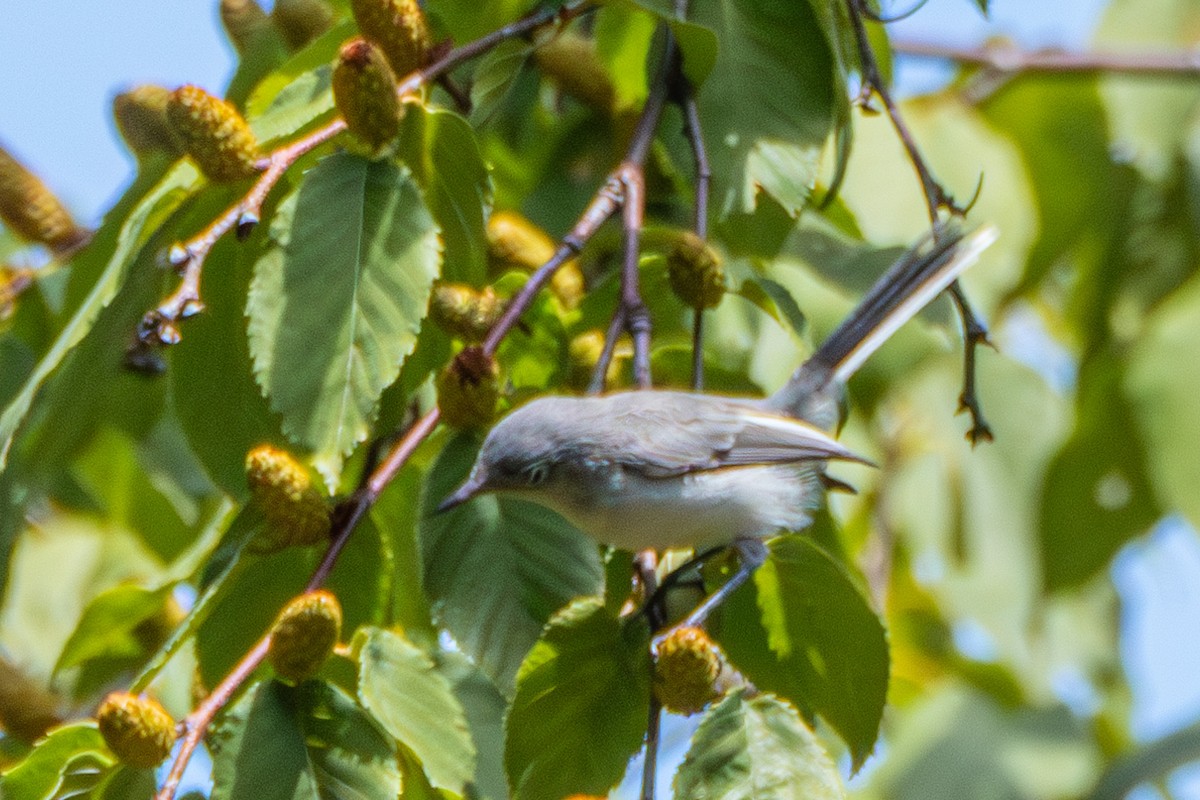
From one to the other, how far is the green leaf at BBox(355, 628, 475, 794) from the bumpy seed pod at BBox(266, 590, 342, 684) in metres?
0.07

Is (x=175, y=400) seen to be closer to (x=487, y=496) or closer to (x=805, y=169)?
(x=487, y=496)

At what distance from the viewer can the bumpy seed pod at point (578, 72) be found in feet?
9.00

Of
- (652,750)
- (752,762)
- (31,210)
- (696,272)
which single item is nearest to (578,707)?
(652,750)

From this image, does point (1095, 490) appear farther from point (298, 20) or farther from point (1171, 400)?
point (298, 20)

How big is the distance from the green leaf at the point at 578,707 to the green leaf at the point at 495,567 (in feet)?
0.38

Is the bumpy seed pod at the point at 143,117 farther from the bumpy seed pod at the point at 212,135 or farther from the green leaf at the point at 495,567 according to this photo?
the green leaf at the point at 495,567

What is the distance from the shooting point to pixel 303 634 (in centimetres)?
141

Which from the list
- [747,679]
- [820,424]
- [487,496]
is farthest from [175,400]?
[820,424]

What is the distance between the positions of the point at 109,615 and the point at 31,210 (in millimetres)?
1195

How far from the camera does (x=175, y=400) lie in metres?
1.78

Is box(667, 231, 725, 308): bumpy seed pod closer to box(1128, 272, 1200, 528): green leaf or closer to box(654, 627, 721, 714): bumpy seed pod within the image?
box(654, 627, 721, 714): bumpy seed pod

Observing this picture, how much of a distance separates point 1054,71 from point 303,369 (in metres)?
2.32

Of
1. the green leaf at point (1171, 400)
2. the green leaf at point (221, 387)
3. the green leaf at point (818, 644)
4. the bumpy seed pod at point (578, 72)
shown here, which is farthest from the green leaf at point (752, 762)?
the bumpy seed pod at point (578, 72)

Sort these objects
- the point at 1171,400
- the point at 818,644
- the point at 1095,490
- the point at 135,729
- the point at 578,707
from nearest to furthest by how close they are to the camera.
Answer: the point at 135,729 < the point at 578,707 < the point at 818,644 < the point at 1171,400 < the point at 1095,490
